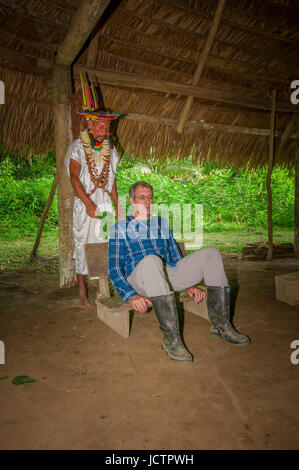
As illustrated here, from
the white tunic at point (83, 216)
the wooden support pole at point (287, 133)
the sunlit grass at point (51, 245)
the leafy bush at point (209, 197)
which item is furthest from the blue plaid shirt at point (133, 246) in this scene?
the leafy bush at point (209, 197)

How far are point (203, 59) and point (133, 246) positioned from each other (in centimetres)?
334

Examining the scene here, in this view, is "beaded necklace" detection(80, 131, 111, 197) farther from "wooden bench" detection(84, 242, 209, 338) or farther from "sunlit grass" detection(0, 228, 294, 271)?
"sunlit grass" detection(0, 228, 294, 271)

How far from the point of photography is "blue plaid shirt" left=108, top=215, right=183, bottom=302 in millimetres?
2629

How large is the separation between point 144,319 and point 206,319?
569 mm

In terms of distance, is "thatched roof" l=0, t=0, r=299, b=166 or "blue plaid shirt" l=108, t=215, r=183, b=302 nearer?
"blue plaid shirt" l=108, t=215, r=183, b=302

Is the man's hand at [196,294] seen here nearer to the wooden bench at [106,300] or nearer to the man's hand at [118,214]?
the wooden bench at [106,300]

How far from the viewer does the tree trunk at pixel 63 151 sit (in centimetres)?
396

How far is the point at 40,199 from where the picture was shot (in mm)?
9562

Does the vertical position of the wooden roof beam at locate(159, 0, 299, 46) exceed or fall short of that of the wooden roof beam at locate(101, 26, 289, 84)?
it exceeds it

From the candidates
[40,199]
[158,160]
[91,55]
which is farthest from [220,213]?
[91,55]

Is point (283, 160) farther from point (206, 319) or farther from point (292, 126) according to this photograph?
point (206, 319)

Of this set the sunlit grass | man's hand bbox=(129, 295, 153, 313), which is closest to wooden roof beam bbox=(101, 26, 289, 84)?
the sunlit grass

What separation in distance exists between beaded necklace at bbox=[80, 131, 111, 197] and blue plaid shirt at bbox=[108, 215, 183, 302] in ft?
2.61

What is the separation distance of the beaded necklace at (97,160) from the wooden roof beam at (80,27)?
92cm
